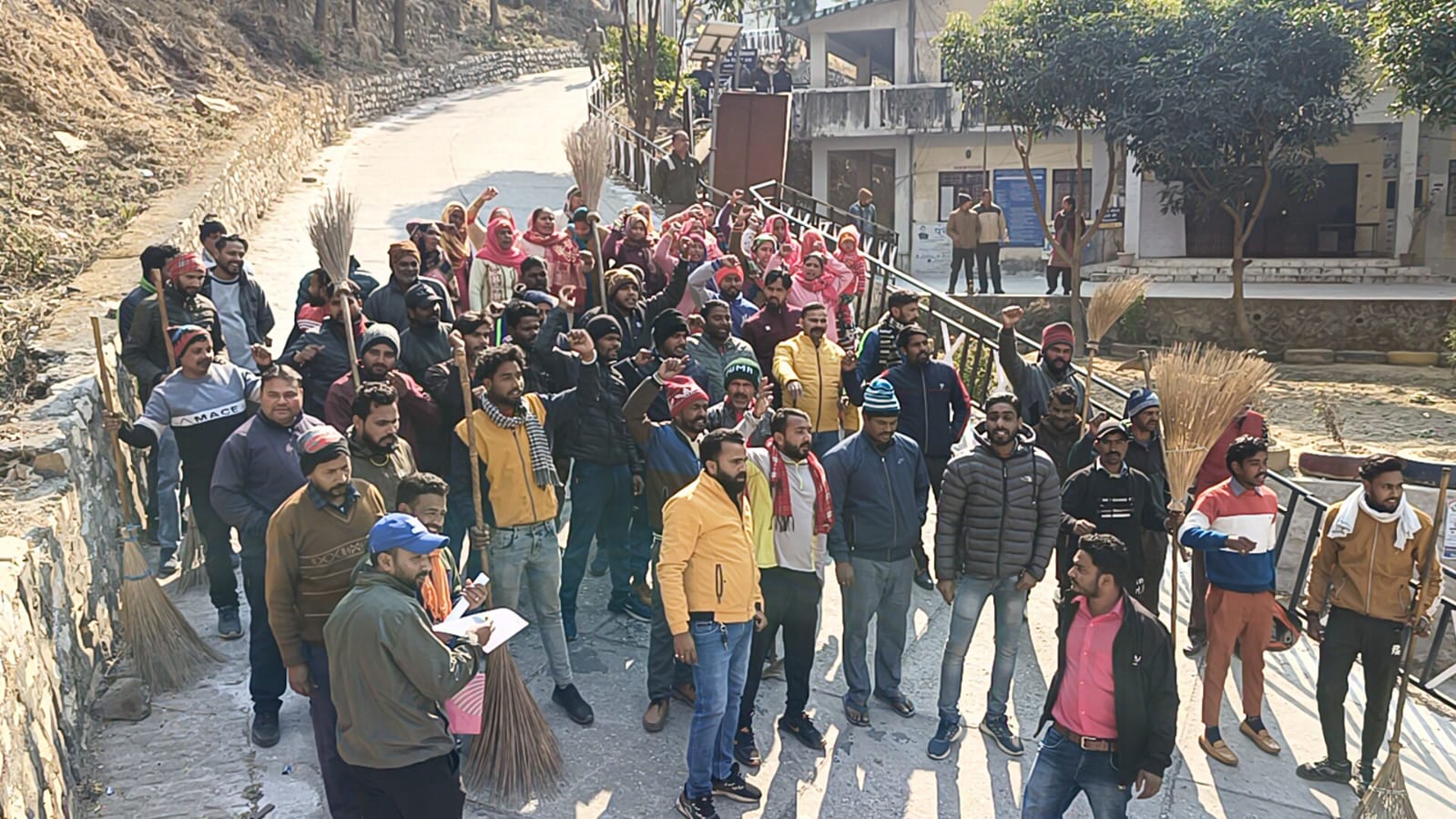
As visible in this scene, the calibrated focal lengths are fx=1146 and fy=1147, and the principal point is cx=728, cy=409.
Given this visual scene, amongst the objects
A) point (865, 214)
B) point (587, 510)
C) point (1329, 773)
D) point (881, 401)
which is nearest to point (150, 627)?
point (587, 510)

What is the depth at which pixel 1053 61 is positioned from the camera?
17.5 meters

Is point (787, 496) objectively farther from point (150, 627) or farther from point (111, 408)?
point (111, 408)

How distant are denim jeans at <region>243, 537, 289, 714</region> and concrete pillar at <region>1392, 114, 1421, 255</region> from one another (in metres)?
21.9

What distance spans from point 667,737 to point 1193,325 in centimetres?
1607

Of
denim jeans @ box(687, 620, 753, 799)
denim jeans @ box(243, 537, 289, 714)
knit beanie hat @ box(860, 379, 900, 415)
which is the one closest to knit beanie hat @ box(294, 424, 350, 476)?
denim jeans @ box(243, 537, 289, 714)

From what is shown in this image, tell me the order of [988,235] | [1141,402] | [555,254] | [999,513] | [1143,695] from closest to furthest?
[1143,695] < [999,513] < [1141,402] < [555,254] < [988,235]

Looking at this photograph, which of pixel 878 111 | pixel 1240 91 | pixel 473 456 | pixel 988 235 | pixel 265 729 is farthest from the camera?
pixel 878 111

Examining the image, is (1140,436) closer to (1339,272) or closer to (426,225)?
(426,225)

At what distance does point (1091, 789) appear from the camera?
432 cm

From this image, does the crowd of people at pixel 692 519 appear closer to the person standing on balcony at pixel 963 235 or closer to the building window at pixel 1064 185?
the person standing on balcony at pixel 963 235

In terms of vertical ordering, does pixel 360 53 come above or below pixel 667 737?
above

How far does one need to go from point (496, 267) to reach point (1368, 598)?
5.82 meters

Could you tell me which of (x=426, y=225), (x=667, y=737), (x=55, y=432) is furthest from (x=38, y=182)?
(x=667, y=737)

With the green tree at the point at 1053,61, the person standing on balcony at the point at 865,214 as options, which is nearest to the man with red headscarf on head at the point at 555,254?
the person standing on balcony at the point at 865,214
